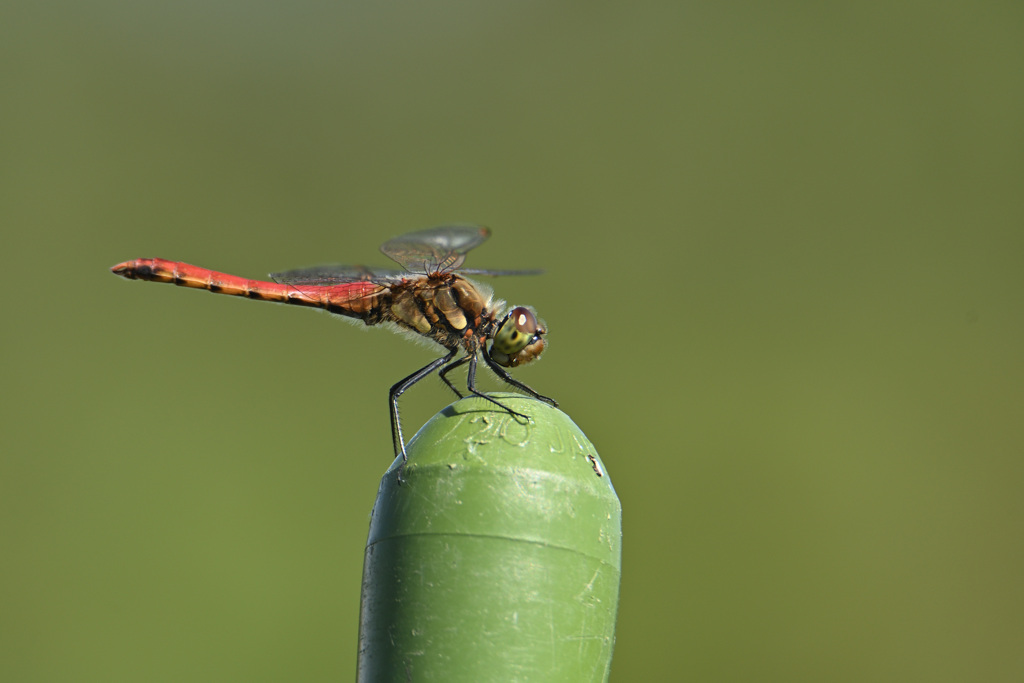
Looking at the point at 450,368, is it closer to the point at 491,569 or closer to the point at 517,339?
the point at 517,339

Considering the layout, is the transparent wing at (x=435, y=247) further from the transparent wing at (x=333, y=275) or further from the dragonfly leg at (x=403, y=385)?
the dragonfly leg at (x=403, y=385)

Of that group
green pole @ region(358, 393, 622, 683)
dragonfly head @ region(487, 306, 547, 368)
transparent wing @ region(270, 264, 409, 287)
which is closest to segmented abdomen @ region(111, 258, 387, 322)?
transparent wing @ region(270, 264, 409, 287)

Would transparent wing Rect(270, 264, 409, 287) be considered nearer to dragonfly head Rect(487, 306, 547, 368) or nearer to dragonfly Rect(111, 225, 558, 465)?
dragonfly Rect(111, 225, 558, 465)

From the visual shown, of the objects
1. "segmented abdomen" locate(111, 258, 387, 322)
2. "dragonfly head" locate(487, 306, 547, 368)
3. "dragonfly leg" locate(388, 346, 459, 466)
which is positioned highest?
"segmented abdomen" locate(111, 258, 387, 322)

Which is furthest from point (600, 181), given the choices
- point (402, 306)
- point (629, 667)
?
point (402, 306)

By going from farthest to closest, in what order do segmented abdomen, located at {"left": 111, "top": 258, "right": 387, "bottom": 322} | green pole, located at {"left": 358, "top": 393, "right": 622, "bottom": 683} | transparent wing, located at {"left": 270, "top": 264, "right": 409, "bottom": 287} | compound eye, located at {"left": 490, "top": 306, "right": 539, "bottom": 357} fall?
1. segmented abdomen, located at {"left": 111, "top": 258, "right": 387, "bottom": 322}
2. transparent wing, located at {"left": 270, "top": 264, "right": 409, "bottom": 287}
3. compound eye, located at {"left": 490, "top": 306, "right": 539, "bottom": 357}
4. green pole, located at {"left": 358, "top": 393, "right": 622, "bottom": 683}

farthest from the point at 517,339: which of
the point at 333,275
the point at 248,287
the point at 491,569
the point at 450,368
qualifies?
the point at 491,569

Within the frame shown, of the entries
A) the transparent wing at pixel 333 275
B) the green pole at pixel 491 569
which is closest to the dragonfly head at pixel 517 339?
the transparent wing at pixel 333 275
